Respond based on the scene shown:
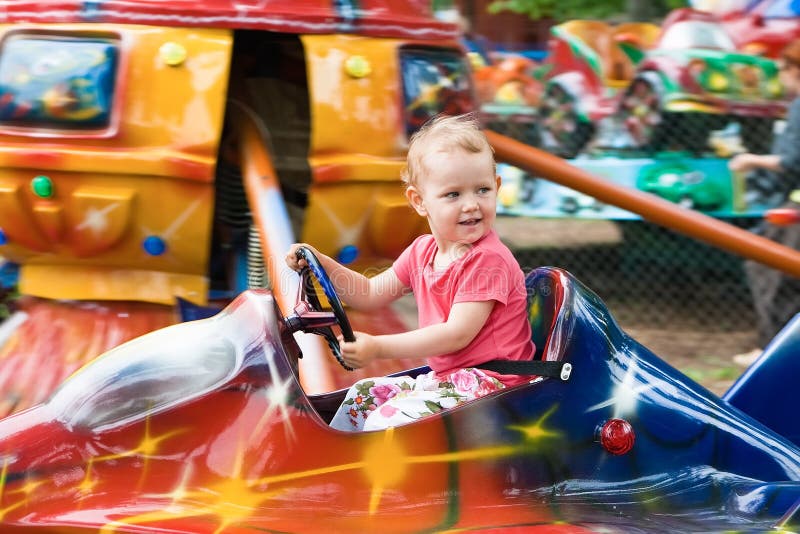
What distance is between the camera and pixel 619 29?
7.39m

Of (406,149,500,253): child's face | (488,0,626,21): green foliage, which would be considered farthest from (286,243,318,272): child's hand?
(488,0,626,21): green foliage

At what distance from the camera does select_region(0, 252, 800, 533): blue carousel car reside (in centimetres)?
200

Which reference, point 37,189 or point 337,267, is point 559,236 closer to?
point 37,189

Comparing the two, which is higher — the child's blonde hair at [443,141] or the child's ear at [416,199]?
the child's blonde hair at [443,141]

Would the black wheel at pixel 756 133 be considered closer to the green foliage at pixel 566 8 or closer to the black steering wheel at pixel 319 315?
the black steering wheel at pixel 319 315

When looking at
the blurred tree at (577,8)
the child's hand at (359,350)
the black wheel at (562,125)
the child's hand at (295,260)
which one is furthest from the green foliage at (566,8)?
the child's hand at (359,350)

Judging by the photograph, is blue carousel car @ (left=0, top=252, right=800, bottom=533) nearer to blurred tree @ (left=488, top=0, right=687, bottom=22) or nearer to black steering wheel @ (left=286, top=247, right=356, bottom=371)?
black steering wheel @ (left=286, top=247, right=356, bottom=371)

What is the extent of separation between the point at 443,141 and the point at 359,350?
0.53 meters

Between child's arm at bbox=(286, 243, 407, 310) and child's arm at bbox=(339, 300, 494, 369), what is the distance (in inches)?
12.6

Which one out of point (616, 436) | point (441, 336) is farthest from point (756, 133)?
point (441, 336)

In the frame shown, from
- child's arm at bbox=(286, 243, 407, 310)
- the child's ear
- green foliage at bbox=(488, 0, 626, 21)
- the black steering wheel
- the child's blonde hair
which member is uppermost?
green foliage at bbox=(488, 0, 626, 21)

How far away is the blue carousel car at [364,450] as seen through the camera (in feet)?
6.56

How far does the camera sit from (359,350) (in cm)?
210

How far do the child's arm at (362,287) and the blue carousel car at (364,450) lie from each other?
17cm
